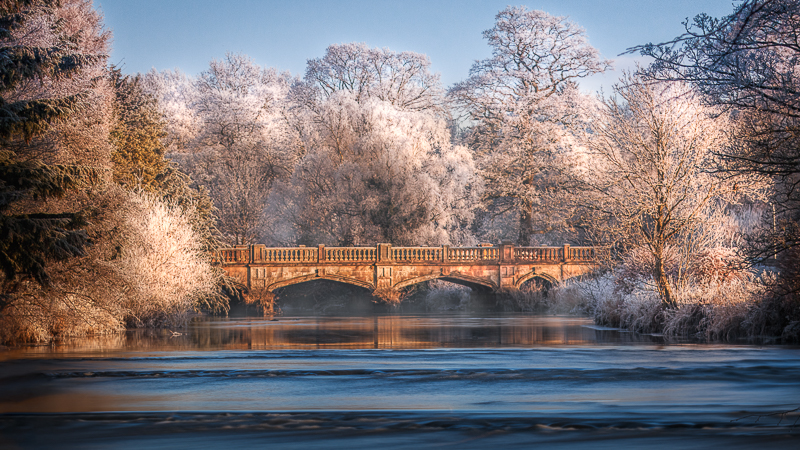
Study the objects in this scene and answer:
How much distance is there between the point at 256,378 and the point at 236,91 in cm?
4062

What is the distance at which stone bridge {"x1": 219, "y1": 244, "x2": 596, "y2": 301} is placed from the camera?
132 ft

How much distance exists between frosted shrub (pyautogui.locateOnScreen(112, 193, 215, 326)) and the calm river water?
530cm

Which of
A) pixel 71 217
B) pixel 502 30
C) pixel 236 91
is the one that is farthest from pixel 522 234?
pixel 71 217

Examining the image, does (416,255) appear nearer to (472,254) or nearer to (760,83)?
(472,254)

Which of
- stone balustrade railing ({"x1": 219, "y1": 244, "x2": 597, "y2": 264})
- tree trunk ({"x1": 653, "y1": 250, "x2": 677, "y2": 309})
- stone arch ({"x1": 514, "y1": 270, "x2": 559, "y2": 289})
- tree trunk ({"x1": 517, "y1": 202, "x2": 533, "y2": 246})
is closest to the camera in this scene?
tree trunk ({"x1": 653, "y1": 250, "x2": 677, "y2": 309})

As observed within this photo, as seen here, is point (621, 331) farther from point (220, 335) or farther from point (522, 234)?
point (522, 234)

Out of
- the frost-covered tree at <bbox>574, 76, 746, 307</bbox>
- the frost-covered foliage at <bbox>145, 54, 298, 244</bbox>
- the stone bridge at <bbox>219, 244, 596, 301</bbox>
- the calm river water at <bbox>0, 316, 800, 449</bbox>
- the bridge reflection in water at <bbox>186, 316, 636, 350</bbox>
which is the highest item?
the frost-covered foliage at <bbox>145, 54, 298, 244</bbox>

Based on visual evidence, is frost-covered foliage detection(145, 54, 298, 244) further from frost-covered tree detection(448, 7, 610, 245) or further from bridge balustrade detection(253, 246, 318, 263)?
frost-covered tree detection(448, 7, 610, 245)

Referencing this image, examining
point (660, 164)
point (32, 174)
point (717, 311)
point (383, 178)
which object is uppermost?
point (383, 178)

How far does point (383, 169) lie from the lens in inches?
1618

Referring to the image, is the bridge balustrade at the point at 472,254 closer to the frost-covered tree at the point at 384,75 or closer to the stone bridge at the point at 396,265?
the stone bridge at the point at 396,265

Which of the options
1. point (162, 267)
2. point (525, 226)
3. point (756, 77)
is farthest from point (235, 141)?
point (756, 77)

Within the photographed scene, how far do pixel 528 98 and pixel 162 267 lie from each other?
21879mm

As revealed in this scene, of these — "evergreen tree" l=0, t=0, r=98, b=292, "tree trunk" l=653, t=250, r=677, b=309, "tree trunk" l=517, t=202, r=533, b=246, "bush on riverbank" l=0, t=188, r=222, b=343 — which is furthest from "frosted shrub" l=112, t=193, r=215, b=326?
"tree trunk" l=517, t=202, r=533, b=246
